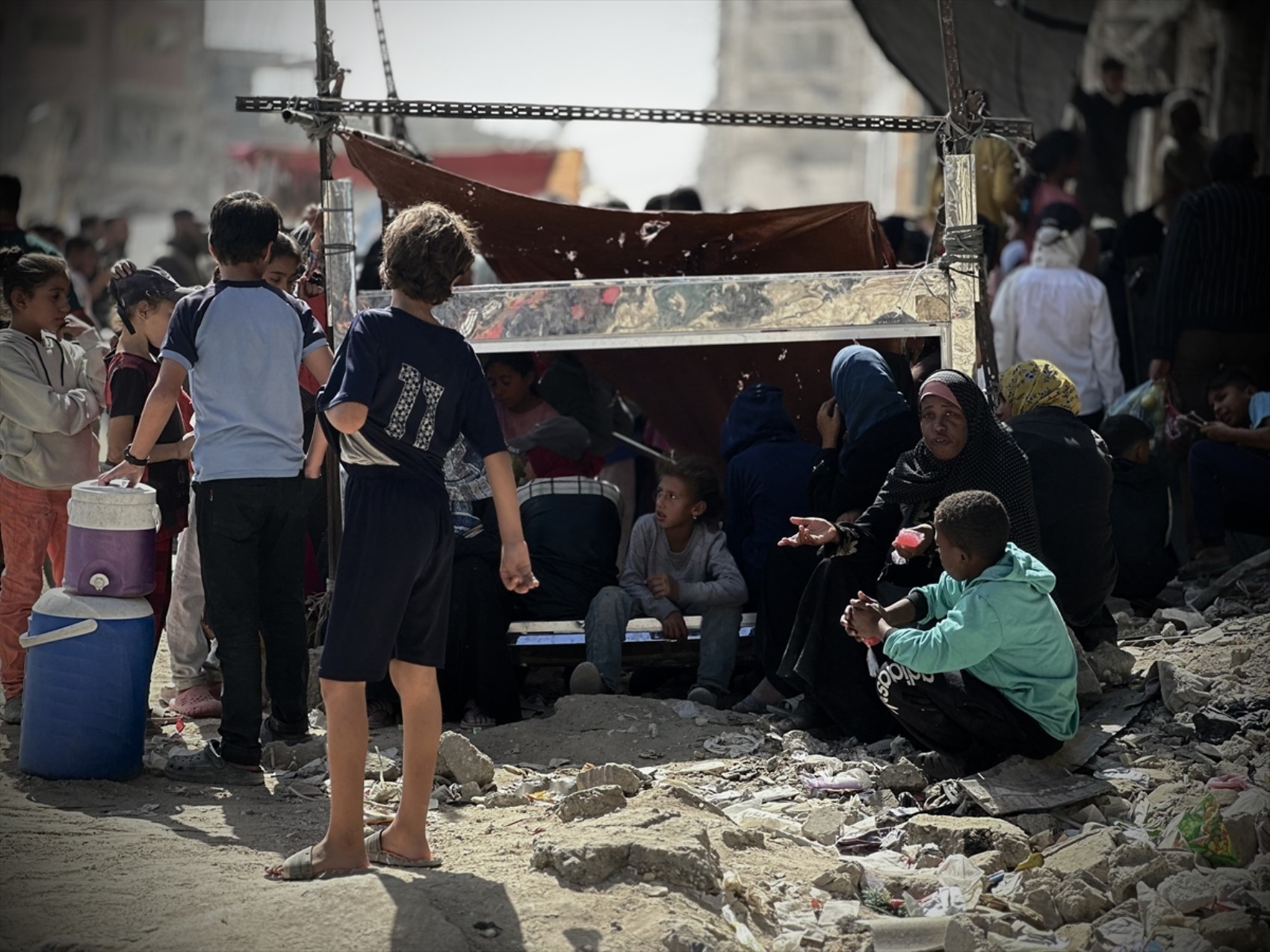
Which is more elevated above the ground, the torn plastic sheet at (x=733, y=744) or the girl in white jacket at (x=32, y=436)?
the girl in white jacket at (x=32, y=436)

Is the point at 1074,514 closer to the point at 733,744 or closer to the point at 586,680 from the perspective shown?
the point at 733,744

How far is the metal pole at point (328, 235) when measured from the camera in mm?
5438

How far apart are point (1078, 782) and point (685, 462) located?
2189 millimetres

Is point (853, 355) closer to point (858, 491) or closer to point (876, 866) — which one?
point (858, 491)

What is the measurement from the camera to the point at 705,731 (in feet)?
17.3

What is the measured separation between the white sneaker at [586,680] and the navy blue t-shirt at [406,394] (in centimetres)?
205

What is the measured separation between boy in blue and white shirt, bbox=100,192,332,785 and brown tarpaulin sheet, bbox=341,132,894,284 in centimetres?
140

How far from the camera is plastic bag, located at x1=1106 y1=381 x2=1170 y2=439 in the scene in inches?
283

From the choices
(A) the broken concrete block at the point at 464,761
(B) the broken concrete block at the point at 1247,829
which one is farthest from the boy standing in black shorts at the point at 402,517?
(B) the broken concrete block at the point at 1247,829

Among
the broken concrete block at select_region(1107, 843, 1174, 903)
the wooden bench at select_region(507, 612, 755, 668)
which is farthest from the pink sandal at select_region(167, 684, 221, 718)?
the broken concrete block at select_region(1107, 843, 1174, 903)

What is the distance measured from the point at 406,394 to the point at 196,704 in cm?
246

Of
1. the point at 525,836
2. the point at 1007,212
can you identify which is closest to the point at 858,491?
the point at 525,836

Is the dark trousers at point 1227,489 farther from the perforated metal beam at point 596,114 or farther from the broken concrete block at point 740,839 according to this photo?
the broken concrete block at point 740,839

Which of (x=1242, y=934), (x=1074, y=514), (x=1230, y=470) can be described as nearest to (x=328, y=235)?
(x=1074, y=514)
